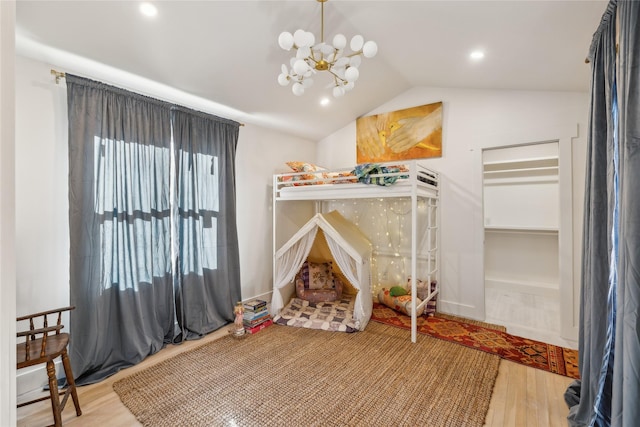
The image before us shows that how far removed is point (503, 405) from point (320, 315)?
6.57ft

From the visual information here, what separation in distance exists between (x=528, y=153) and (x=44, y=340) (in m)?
5.64

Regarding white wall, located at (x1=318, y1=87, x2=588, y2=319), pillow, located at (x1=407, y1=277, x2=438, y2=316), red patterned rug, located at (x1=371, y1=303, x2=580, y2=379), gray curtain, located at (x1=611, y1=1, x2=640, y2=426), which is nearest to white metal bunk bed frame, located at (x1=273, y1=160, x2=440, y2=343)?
pillow, located at (x1=407, y1=277, x2=438, y2=316)

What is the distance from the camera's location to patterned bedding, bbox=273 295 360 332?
322 centimetres

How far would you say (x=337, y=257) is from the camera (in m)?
3.43

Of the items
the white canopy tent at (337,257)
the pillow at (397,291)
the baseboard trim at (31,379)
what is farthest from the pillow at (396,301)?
the baseboard trim at (31,379)

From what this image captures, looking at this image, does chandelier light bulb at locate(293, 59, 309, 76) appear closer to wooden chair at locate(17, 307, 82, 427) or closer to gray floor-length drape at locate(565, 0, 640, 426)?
gray floor-length drape at locate(565, 0, 640, 426)

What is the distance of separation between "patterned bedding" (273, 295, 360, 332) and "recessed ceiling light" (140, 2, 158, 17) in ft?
10.1

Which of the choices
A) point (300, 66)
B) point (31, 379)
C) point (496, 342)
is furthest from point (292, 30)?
point (496, 342)

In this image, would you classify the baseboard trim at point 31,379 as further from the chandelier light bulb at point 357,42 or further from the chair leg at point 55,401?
the chandelier light bulb at point 357,42

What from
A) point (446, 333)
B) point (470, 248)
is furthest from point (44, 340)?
point (470, 248)

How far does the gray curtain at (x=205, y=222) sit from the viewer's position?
2947mm

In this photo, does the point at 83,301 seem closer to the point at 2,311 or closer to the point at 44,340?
the point at 44,340

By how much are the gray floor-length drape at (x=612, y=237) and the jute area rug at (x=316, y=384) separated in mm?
711

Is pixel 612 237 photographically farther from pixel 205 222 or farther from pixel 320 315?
pixel 205 222
